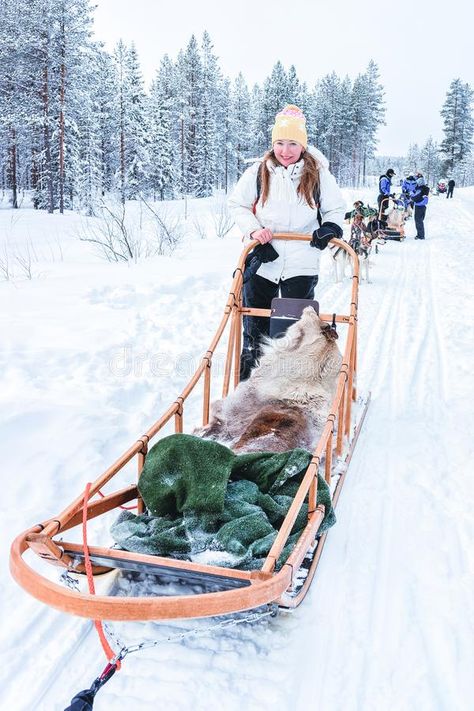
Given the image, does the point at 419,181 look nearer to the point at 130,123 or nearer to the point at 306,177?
the point at 306,177

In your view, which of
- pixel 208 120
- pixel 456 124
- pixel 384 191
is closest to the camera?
pixel 384 191

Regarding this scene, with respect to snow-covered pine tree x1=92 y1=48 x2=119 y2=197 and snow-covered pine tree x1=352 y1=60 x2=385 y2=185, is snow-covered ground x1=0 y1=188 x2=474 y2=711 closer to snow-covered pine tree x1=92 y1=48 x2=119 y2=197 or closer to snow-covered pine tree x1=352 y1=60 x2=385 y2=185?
snow-covered pine tree x1=92 y1=48 x2=119 y2=197

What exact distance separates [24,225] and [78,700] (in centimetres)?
1999

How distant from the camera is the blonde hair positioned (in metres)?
3.42

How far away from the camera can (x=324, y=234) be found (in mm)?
3375

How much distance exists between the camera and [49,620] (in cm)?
201

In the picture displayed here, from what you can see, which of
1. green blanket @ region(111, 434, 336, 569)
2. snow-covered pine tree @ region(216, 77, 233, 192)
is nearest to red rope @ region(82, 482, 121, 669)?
green blanket @ region(111, 434, 336, 569)

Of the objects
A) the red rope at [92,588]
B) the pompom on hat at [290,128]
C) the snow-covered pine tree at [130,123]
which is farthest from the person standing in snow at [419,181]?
the snow-covered pine tree at [130,123]

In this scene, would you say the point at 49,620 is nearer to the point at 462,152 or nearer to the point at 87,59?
the point at 87,59

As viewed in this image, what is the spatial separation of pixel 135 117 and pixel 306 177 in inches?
1269

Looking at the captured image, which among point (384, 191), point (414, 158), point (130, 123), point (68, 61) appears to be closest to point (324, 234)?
point (384, 191)

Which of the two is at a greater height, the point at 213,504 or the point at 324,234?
the point at 324,234

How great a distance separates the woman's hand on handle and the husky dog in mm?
511

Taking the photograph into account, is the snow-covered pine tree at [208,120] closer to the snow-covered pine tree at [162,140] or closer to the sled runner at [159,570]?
the snow-covered pine tree at [162,140]
